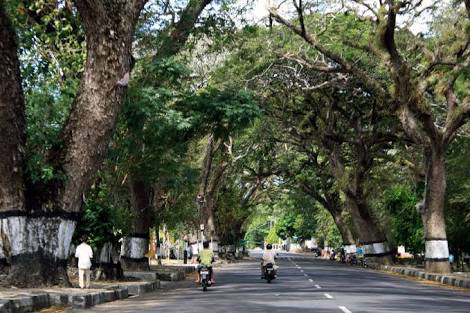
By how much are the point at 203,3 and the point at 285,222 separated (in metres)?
119

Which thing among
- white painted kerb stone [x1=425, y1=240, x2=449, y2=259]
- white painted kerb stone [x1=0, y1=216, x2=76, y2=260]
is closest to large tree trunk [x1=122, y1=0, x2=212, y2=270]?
white painted kerb stone [x1=0, y1=216, x2=76, y2=260]

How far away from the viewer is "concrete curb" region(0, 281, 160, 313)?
13875 mm

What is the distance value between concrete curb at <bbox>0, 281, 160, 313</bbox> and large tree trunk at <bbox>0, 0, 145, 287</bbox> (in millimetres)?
1329

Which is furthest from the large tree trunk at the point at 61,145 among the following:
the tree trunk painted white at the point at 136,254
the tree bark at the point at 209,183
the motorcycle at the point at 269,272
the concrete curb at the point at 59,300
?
the tree bark at the point at 209,183

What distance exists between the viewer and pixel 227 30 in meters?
26.4

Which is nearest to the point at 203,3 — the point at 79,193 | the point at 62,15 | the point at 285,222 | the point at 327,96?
the point at 62,15

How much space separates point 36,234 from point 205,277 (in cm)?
558

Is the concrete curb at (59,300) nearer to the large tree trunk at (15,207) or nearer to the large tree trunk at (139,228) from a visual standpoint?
the large tree trunk at (15,207)

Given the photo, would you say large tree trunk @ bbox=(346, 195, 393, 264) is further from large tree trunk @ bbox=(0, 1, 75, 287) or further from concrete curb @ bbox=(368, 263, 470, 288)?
large tree trunk @ bbox=(0, 1, 75, 287)

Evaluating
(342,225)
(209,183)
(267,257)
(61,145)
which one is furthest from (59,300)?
(342,225)

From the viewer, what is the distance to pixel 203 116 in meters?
22.5

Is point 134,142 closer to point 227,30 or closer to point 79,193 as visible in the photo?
point 79,193

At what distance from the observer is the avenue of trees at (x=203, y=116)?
17.8 meters

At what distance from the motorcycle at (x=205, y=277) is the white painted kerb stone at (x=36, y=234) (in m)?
4.52
